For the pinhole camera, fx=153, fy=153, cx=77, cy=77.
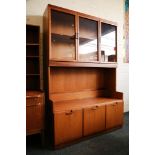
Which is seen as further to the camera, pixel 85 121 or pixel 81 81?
pixel 81 81

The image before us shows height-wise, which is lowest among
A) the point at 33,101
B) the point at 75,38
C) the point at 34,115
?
the point at 34,115

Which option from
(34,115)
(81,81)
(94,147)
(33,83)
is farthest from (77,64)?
(94,147)

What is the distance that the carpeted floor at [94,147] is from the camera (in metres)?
2.03

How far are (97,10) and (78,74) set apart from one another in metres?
1.47

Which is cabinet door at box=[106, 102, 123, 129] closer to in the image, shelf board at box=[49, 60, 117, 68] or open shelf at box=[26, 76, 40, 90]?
shelf board at box=[49, 60, 117, 68]

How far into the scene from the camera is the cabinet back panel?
261 centimetres

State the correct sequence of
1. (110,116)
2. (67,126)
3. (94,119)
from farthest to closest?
(110,116) < (94,119) < (67,126)

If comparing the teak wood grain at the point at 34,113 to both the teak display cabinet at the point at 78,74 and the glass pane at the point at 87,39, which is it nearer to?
the teak display cabinet at the point at 78,74

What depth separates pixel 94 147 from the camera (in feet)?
7.10

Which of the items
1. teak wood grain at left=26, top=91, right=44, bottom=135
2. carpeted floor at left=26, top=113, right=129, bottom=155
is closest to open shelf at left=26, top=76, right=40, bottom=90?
teak wood grain at left=26, top=91, right=44, bottom=135

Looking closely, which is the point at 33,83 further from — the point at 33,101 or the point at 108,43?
the point at 108,43

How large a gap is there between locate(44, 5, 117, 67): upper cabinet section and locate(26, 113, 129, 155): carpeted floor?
121cm

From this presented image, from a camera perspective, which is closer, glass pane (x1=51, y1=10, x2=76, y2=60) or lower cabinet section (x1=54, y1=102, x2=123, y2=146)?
lower cabinet section (x1=54, y1=102, x2=123, y2=146)

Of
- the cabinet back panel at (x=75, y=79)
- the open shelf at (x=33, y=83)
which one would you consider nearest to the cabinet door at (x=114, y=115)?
the cabinet back panel at (x=75, y=79)
